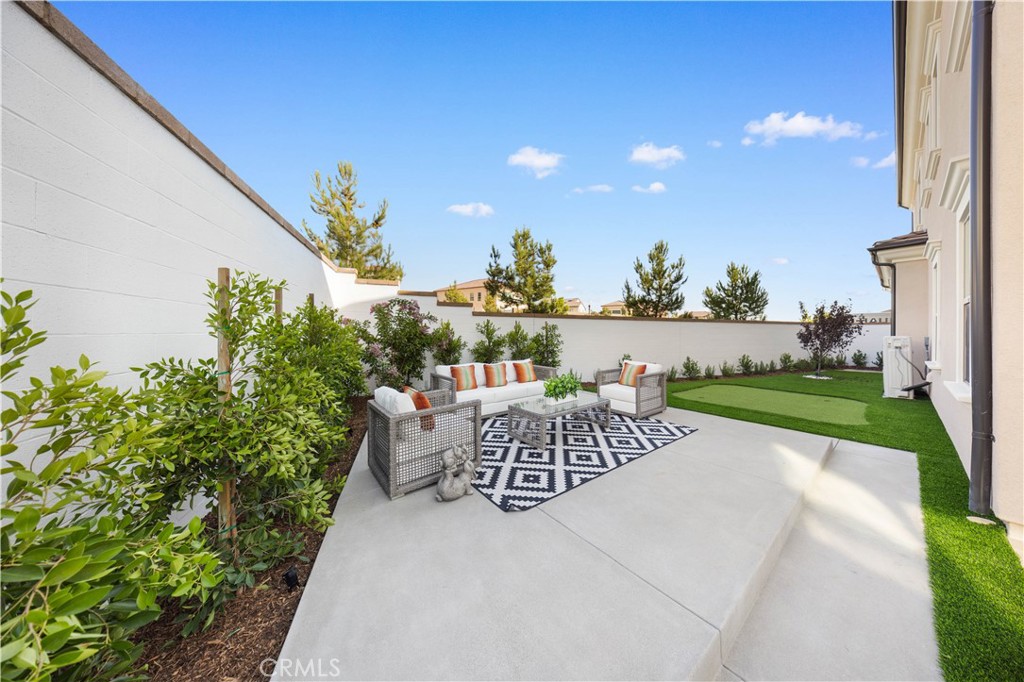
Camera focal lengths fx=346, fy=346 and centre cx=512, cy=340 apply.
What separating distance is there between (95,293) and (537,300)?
57.4 ft

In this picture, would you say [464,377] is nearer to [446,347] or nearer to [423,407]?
[446,347]

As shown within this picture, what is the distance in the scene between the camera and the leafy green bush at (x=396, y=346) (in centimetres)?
686

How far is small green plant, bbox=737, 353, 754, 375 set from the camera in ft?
40.9

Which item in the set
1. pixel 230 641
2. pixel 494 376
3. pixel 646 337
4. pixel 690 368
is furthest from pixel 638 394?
pixel 690 368

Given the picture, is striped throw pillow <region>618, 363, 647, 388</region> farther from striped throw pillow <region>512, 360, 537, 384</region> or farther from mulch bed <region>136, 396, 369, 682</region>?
mulch bed <region>136, 396, 369, 682</region>

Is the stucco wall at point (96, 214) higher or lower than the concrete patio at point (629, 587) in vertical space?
higher

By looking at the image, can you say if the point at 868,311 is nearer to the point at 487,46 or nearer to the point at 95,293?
the point at 487,46

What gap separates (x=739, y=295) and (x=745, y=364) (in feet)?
30.4

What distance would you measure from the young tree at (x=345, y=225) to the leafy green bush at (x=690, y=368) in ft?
40.2

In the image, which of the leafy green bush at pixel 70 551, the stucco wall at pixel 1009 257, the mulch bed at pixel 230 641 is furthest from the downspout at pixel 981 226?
the mulch bed at pixel 230 641

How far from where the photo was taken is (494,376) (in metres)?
6.31

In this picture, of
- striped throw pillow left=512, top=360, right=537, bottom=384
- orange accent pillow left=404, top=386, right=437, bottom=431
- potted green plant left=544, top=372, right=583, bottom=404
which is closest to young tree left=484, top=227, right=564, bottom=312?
striped throw pillow left=512, top=360, right=537, bottom=384

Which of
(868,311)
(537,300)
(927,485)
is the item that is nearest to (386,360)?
(927,485)

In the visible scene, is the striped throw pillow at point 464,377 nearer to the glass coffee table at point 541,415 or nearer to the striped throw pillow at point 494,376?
the striped throw pillow at point 494,376
